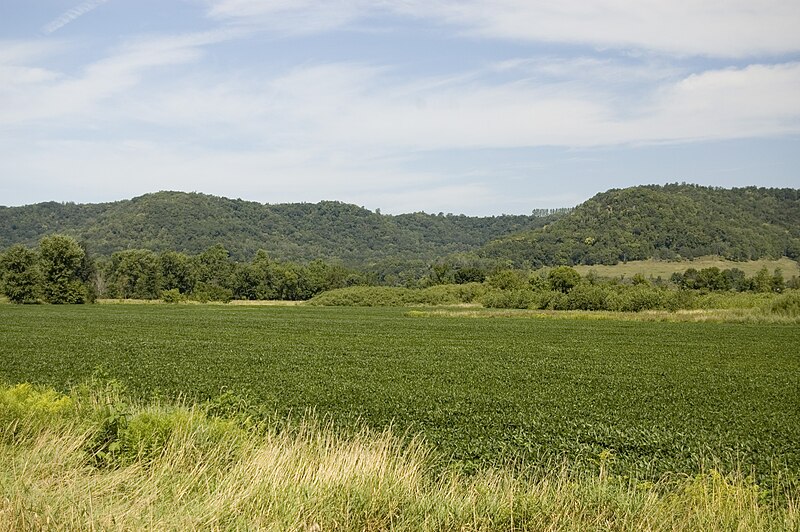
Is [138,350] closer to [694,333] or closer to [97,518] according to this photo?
[97,518]

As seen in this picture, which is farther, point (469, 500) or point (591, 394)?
point (591, 394)

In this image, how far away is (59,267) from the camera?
311ft

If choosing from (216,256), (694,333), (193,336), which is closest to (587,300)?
(694,333)

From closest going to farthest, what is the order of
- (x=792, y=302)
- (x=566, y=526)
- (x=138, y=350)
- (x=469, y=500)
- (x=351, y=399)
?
(x=566, y=526) < (x=469, y=500) < (x=351, y=399) < (x=138, y=350) < (x=792, y=302)

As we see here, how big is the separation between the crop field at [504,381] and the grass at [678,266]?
113940mm

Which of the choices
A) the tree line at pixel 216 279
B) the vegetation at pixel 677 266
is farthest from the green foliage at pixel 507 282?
the vegetation at pixel 677 266

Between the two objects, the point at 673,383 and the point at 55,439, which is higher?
the point at 55,439

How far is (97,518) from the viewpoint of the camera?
5.73 metres

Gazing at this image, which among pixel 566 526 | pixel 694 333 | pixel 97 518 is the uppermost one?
pixel 97 518

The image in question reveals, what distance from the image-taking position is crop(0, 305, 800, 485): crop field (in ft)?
44.7

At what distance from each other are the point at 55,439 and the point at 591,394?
52.9ft

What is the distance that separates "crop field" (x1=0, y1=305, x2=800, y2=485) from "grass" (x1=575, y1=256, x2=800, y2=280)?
11394 centimetres

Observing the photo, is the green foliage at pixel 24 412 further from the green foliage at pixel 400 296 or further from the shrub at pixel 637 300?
the green foliage at pixel 400 296

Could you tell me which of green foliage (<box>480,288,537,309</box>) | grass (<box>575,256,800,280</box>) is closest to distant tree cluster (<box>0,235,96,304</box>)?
green foliage (<box>480,288,537,309</box>)
